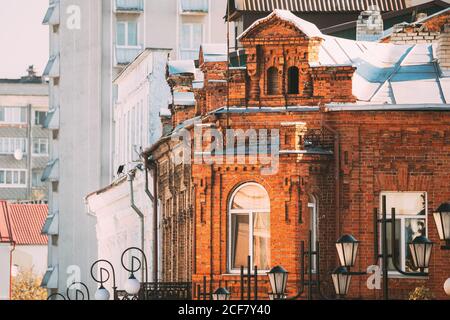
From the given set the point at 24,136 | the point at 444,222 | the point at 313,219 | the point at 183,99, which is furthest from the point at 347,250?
the point at 24,136

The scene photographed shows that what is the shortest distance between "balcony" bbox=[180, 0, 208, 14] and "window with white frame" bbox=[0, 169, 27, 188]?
67.5 ft

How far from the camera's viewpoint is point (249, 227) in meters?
45.3

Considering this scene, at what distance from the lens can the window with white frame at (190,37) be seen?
78625mm

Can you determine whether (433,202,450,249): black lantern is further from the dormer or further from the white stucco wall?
the white stucco wall

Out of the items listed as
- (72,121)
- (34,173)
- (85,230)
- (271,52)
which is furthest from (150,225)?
(34,173)

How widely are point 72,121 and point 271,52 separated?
36.5m

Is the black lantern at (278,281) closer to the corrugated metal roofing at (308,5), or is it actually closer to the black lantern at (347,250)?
the black lantern at (347,250)

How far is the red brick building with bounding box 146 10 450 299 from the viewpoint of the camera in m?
44.8

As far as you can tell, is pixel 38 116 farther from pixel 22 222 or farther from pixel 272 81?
pixel 272 81

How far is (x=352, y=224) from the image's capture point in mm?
45531

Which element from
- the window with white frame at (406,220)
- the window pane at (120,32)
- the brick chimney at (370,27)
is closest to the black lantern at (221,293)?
the window with white frame at (406,220)

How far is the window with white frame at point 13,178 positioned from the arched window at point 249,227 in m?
54.0

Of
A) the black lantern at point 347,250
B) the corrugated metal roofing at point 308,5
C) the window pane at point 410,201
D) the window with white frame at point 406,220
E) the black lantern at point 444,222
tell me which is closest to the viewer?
the black lantern at point 444,222
